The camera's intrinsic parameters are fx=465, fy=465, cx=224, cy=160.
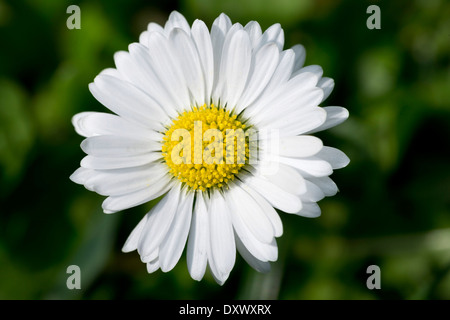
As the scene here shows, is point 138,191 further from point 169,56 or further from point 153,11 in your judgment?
point 153,11

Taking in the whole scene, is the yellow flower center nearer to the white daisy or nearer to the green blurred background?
the white daisy

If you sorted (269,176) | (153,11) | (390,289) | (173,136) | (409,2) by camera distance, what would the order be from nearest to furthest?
(269,176), (173,136), (390,289), (409,2), (153,11)

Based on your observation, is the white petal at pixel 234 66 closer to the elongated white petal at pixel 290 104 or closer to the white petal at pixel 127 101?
the elongated white petal at pixel 290 104

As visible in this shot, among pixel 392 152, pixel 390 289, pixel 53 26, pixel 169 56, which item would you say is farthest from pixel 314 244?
pixel 53 26

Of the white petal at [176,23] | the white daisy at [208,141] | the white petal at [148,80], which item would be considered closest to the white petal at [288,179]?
the white daisy at [208,141]

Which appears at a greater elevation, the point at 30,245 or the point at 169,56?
the point at 169,56

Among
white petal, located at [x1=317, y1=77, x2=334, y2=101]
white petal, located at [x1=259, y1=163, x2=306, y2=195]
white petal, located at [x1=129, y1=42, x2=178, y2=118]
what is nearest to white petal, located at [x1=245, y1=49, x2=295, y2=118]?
white petal, located at [x1=317, y1=77, x2=334, y2=101]
